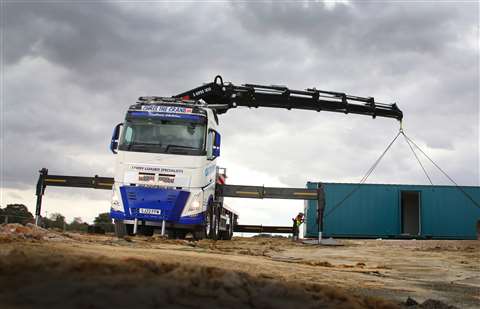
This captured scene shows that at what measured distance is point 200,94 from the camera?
1866 cm

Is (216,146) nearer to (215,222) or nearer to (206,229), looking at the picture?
(206,229)

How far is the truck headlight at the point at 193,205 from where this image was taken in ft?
45.8

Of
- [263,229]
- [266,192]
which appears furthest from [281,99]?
[263,229]

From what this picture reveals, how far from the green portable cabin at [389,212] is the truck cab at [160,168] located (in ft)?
49.1

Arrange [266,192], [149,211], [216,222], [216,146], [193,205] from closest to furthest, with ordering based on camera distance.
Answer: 1. [149,211]
2. [193,205]
3. [216,146]
4. [216,222]
5. [266,192]

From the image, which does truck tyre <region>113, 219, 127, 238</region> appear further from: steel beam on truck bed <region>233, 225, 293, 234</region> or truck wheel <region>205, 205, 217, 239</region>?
steel beam on truck bed <region>233, 225, 293, 234</region>

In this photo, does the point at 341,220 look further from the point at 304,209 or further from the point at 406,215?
the point at 406,215

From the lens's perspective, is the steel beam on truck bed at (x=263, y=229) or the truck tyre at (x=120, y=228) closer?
the truck tyre at (x=120, y=228)

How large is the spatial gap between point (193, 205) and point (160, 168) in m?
1.29

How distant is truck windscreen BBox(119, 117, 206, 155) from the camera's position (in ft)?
45.7

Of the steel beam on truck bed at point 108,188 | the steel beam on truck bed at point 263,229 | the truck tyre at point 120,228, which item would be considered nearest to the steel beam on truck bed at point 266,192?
the steel beam on truck bed at point 108,188

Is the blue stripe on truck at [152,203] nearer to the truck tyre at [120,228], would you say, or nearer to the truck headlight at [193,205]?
the truck headlight at [193,205]

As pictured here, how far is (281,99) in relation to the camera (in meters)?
20.1

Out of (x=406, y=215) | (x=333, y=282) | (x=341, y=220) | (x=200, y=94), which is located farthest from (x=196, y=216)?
(x=406, y=215)
